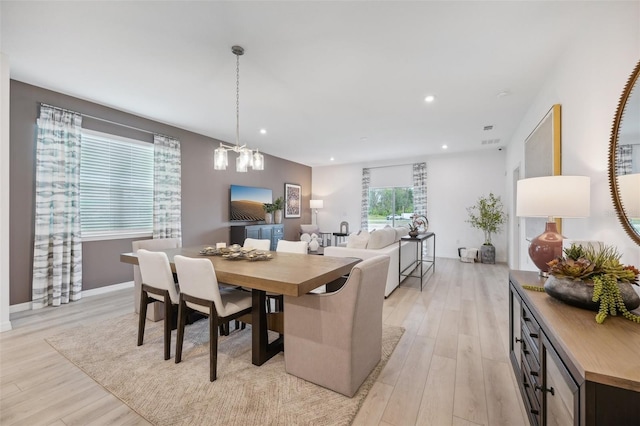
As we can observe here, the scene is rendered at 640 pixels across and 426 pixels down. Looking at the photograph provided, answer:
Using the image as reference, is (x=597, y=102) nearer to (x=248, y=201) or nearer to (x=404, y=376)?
(x=404, y=376)

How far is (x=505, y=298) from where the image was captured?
3568 millimetres

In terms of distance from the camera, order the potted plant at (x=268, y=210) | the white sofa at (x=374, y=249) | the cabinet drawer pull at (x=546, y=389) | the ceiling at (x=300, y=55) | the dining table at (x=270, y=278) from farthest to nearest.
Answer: the potted plant at (x=268, y=210)
the white sofa at (x=374, y=249)
the ceiling at (x=300, y=55)
the dining table at (x=270, y=278)
the cabinet drawer pull at (x=546, y=389)

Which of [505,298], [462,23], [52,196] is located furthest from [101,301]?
[505,298]

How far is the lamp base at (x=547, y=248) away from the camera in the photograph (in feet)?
5.37

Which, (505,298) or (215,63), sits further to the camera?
(505,298)

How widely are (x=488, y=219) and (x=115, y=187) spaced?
7.11 meters

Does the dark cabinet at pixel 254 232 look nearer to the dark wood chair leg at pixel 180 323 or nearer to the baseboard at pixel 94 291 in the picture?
the baseboard at pixel 94 291

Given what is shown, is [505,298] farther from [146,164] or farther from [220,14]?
[146,164]

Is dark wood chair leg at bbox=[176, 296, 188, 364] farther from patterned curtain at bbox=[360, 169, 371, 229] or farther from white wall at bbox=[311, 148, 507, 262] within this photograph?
white wall at bbox=[311, 148, 507, 262]

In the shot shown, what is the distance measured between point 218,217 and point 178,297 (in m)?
3.50

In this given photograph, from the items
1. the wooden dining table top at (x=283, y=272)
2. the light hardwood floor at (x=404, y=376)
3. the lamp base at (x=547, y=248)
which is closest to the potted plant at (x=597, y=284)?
the lamp base at (x=547, y=248)

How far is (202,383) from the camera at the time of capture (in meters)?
1.85

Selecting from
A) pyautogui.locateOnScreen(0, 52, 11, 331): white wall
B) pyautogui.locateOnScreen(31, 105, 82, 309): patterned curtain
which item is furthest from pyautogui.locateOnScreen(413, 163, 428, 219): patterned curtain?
pyautogui.locateOnScreen(0, 52, 11, 331): white wall

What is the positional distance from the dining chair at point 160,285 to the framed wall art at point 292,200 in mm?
5231
